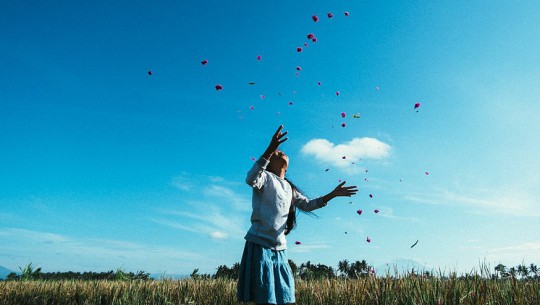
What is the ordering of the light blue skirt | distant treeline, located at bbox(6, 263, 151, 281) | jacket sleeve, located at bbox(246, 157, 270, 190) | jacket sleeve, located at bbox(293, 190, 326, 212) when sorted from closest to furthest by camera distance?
the light blue skirt → jacket sleeve, located at bbox(246, 157, 270, 190) → jacket sleeve, located at bbox(293, 190, 326, 212) → distant treeline, located at bbox(6, 263, 151, 281)

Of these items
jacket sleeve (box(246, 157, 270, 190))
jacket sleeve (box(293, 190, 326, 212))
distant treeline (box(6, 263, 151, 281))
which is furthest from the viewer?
distant treeline (box(6, 263, 151, 281))

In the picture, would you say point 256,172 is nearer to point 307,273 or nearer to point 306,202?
point 306,202

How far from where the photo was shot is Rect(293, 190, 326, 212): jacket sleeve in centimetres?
542

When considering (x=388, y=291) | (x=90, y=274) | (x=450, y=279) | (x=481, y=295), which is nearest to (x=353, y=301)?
(x=388, y=291)

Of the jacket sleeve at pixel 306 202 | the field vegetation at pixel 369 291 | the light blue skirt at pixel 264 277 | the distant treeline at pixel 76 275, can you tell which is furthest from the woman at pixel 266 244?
the distant treeline at pixel 76 275

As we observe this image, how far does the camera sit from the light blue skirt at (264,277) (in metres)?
4.36

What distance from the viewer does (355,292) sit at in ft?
18.6

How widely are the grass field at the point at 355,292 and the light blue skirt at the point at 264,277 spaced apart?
3.93 feet

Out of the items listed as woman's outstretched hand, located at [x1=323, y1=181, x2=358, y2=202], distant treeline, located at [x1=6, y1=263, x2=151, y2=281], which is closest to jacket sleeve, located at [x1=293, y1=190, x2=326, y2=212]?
woman's outstretched hand, located at [x1=323, y1=181, x2=358, y2=202]

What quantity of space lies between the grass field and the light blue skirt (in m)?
1.20

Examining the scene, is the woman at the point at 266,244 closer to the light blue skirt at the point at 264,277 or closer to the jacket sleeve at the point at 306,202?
the light blue skirt at the point at 264,277

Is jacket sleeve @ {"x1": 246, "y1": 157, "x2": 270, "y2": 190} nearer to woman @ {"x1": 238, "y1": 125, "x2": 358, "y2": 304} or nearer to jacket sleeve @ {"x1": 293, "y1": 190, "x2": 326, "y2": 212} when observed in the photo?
woman @ {"x1": 238, "y1": 125, "x2": 358, "y2": 304}

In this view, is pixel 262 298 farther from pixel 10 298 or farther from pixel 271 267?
pixel 10 298

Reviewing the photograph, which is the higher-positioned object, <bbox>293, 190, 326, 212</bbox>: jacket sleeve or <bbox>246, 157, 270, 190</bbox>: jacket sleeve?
<bbox>246, 157, 270, 190</bbox>: jacket sleeve
